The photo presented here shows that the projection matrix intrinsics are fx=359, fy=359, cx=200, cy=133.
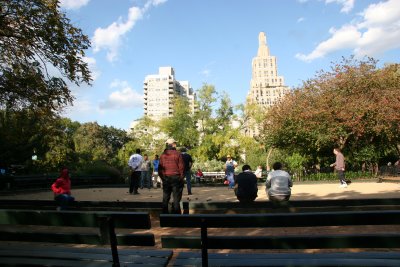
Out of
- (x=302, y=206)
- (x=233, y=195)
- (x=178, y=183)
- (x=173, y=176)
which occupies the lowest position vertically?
(x=233, y=195)

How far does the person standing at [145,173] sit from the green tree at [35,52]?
16.9 ft

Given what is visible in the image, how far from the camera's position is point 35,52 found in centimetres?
1283

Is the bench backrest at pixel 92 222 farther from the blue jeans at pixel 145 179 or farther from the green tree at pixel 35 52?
the blue jeans at pixel 145 179

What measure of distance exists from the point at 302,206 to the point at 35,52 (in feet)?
35.5

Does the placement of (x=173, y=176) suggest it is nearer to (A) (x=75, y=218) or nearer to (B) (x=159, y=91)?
(A) (x=75, y=218)

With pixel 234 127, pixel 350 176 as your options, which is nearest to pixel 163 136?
pixel 234 127

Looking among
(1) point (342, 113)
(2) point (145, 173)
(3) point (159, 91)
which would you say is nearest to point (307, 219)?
(2) point (145, 173)

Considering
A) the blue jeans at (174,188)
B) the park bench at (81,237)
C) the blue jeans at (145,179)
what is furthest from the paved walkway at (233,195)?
the park bench at (81,237)

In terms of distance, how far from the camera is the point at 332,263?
3238 mm

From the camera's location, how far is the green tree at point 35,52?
Answer: 39.1ft

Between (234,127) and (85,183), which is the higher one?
(234,127)

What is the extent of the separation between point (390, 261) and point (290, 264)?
0.90 m

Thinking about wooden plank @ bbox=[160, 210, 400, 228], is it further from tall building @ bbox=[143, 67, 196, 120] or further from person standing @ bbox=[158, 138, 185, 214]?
tall building @ bbox=[143, 67, 196, 120]

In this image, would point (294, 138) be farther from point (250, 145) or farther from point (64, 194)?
point (64, 194)
